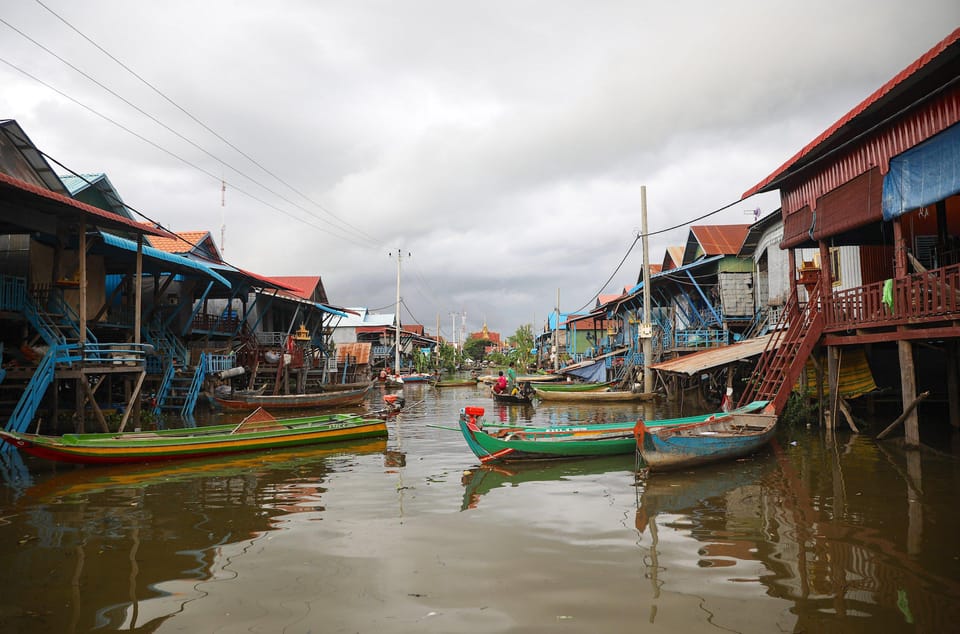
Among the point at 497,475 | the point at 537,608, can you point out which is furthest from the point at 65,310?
the point at 537,608

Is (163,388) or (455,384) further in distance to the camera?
(455,384)

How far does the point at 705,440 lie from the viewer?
34.4ft

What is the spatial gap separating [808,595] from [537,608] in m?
2.48

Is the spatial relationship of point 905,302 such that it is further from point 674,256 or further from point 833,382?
point 674,256

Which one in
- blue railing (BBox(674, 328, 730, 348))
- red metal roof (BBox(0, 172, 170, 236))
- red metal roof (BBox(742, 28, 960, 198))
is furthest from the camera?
blue railing (BBox(674, 328, 730, 348))

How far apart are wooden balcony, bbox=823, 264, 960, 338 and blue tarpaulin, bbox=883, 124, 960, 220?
1.35 m

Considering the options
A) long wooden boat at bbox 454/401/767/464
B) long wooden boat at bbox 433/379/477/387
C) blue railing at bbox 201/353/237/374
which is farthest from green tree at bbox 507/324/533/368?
Result: long wooden boat at bbox 454/401/767/464

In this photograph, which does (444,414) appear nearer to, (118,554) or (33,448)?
(33,448)

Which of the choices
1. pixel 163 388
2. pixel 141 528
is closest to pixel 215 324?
pixel 163 388

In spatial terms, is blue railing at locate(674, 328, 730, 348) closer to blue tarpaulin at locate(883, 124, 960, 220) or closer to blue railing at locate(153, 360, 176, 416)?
blue tarpaulin at locate(883, 124, 960, 220)

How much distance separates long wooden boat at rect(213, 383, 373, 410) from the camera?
72.6ft

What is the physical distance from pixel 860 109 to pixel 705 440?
23.7ft

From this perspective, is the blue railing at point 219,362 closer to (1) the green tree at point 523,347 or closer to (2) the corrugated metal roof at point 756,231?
(2) the corrugated metal roof at point 756,231

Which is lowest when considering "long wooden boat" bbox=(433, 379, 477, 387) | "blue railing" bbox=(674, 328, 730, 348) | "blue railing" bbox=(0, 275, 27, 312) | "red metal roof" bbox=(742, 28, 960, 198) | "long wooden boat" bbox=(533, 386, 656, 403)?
"long wooden boat" bbox=(533, 386, 656, 403)
